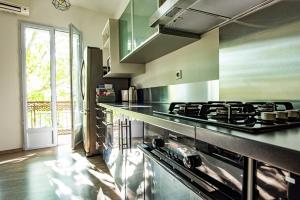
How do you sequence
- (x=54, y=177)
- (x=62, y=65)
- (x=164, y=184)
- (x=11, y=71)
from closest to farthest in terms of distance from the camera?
(x=164, y=184) → (x=54, y=177) → (x=11, y=71) → (x=62, y=65)


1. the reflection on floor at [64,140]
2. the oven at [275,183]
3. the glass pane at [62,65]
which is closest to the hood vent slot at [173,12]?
the oven at [275,183]

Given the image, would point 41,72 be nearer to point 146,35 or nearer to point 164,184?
point 146,35

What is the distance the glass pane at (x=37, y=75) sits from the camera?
3.62 metres

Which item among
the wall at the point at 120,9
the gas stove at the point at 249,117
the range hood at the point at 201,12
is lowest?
the gas stove at the point at 249,117

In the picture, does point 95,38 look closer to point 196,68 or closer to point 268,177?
point 196,68

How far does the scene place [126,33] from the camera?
2496 mm

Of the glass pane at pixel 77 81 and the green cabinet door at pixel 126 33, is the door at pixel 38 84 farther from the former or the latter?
the green cabinet door at pixel 126 33

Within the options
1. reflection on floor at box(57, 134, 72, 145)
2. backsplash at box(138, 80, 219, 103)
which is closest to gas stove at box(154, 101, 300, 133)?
backsplash at box(138, 80, 219, 103)

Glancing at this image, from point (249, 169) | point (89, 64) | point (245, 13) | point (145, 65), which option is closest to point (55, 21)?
point (89, 64)

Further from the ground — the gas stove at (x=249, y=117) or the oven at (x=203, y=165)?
the gas stove at (x=249, y=117)

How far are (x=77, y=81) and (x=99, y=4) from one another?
151 centimetres

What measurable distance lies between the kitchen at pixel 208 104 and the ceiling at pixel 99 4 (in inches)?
43.2

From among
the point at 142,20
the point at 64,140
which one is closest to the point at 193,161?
the point at 142,20

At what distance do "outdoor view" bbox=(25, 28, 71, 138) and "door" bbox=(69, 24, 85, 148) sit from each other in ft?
1.15
